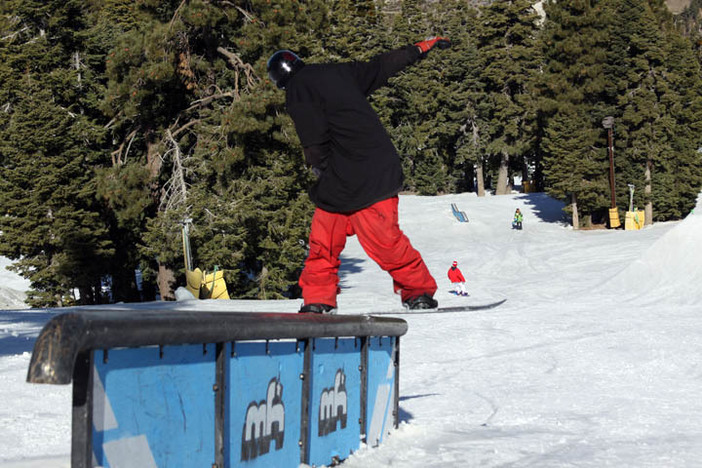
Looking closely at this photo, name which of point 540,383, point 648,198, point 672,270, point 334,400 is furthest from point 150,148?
point 648,198

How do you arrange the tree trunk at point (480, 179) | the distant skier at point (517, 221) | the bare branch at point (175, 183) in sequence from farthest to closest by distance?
the tree trunk at point (480, 179) < the distant skier at point (517, 221) < the bare branch at point (175, 183)

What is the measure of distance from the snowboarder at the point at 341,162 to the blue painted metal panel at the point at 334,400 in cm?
78

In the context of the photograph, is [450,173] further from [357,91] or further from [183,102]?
[357,91]

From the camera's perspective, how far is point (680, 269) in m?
15.3

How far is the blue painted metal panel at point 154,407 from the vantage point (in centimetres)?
213

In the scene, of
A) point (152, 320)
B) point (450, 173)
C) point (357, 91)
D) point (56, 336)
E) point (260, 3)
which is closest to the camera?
point (56, 336)

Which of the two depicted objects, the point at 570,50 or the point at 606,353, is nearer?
the point at 606,353

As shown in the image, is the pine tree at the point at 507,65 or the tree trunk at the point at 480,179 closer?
the pine tree at the point at 507,65

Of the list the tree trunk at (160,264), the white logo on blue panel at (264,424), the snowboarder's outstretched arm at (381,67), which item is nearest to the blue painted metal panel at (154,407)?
the white logo on blue panel at (264,424)

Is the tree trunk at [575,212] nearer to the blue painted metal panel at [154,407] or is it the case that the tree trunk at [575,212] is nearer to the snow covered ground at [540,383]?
the snow covered ground at [540,383]

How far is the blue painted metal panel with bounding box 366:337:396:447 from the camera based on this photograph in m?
4.11

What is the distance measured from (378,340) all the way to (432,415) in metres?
1.25

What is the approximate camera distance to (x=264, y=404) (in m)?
3.03

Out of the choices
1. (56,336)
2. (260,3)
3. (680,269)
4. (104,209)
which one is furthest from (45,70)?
(56,336)
